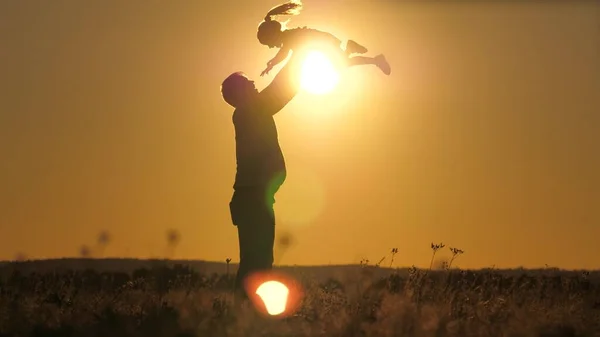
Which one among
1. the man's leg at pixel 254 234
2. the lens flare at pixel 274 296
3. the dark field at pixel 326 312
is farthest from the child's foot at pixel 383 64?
the lens flare at pixel 274 296

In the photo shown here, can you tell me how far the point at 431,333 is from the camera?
329 inches

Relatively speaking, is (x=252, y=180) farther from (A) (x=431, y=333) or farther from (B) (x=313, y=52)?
(A) (x=431, y=333)

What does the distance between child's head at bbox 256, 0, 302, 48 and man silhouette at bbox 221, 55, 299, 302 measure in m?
0.34

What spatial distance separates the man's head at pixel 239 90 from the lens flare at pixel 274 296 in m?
2.03

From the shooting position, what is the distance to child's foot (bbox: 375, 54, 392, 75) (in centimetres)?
1121

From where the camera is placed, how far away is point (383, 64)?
1130cm

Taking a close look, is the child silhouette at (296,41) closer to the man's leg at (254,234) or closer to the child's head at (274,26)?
the child's head at (274,26)

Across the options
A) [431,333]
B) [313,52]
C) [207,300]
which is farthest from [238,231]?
[431,333]

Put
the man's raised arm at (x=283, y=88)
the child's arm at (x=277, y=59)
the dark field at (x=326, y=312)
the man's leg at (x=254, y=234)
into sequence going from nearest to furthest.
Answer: the dark field at (x=326, y=312), the man's leg at (x=254, y=234), the man's raised arm at (x=283, y=88), the child's arm at (x=277, y=59)

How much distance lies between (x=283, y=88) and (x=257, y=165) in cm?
89

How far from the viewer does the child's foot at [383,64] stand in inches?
441

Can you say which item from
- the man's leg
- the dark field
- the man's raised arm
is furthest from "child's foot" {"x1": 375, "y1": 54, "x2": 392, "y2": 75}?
the dark field

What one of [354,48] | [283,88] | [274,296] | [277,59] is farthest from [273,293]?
[354,48]

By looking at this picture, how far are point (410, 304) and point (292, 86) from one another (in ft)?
9.49
